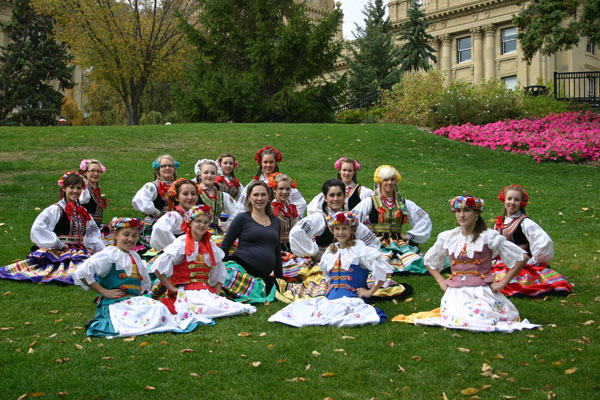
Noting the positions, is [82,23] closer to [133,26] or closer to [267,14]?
[133,26]

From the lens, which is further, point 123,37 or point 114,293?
point 123,37

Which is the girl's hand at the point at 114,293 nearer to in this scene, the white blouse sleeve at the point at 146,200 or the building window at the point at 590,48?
the white blouse sleeve at the point at 146,200

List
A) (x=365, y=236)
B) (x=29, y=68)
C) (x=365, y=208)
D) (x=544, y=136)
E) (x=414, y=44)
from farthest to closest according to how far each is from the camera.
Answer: (x=414, y=44), (x=29, y=68), (x=544, y=136), (x=365, y=208), (x=365, y=236)

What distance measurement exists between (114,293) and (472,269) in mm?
3720

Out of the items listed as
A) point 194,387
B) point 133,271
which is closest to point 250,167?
point 133,271

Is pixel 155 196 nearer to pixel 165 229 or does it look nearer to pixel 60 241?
pixel 60 241

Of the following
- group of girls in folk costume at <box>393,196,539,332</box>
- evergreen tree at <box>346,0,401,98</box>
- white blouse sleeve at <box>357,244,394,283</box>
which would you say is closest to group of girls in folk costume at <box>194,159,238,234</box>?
white blouse sleeve at <box>357,244,394,283</box>

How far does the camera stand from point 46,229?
8289mm

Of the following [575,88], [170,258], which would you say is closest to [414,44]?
[575,88]

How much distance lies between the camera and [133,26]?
31328 mm

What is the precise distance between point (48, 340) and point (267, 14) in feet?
80.1

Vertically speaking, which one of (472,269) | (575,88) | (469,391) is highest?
(575,88)

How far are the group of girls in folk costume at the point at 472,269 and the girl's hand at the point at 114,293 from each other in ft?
9.38

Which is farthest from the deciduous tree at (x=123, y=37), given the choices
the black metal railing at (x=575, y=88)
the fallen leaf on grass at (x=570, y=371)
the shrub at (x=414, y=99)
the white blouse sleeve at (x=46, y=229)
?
the fallen leaf on grass at (x=570, y=371)
